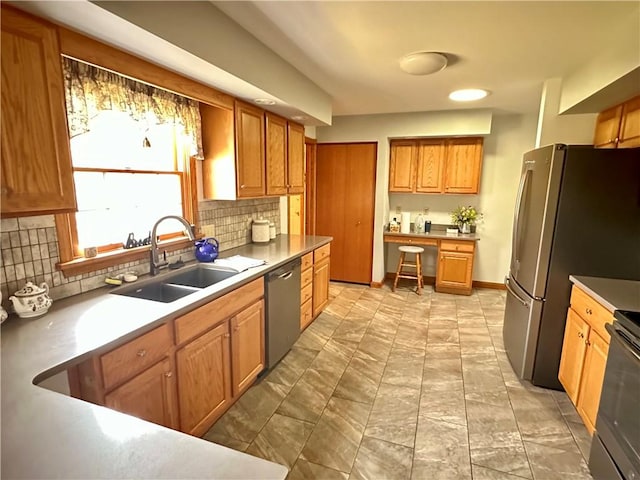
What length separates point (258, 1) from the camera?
66.0 inches

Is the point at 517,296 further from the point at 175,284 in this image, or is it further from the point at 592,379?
the point at 175,284

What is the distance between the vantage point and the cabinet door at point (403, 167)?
460 cm

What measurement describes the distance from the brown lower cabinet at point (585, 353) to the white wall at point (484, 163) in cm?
257

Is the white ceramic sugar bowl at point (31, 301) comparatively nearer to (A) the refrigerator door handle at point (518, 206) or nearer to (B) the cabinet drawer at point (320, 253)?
(B) the cabinet drawer at point (320, 253)

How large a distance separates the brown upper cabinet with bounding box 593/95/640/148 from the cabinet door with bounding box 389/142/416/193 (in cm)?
210

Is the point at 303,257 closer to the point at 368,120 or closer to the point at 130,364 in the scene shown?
the point at 130,364

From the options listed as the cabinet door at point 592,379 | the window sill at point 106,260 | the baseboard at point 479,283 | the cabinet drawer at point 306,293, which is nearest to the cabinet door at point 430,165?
the baseboard at point 479,283

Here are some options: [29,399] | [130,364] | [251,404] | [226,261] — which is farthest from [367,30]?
[251,404]

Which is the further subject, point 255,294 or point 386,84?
point 386,84

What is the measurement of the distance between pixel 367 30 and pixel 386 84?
A: 1115 millimetres

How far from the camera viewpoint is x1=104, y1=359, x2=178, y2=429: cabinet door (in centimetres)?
136

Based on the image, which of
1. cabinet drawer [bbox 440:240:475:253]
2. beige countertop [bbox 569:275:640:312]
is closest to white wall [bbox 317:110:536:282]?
cabinet drawer [bbox 440:240:475:253]

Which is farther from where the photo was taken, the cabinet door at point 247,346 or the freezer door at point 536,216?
the freezer door at point 536,216

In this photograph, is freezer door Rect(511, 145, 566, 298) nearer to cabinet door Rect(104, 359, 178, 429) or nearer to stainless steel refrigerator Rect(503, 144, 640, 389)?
stainless steel refrigerator Rect(503, 144, 640, 389)
